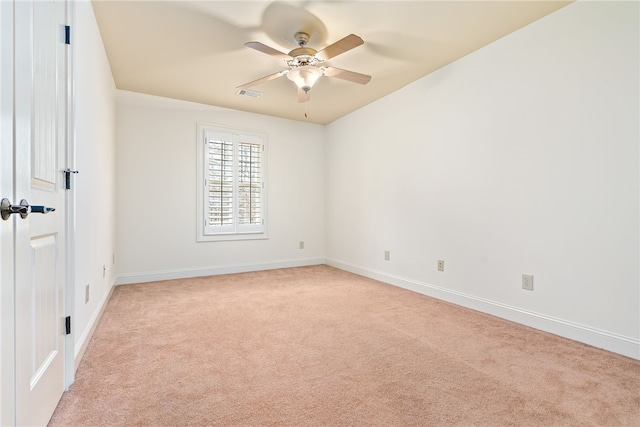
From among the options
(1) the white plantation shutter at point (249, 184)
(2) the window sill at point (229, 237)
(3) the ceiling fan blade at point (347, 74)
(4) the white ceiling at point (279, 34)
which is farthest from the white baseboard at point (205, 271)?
(3) the ceiling fan blade at point (347, 74)

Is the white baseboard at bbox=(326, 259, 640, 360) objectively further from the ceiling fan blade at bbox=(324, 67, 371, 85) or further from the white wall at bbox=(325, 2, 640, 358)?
the ceiling fan blade at bbox=(324, 67, 371, 85)

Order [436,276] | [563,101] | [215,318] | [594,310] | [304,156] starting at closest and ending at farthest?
[594,310] < [563,101] < [215,318] < [436,276] < [304,156]

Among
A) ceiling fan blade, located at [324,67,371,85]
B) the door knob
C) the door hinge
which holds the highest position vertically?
ceiling fan blade, located at [324,67,371,85]

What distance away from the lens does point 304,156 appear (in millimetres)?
5531

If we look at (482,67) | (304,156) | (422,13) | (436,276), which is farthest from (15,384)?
(304,156)

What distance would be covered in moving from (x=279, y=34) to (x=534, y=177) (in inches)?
98.8

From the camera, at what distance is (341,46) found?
8.01ft

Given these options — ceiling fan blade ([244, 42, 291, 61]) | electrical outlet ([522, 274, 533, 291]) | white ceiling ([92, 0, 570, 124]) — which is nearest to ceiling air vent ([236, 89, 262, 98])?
white ceiling ([92, 0, 570, 124])

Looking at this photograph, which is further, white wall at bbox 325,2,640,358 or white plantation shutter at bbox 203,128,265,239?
white plantation shutter at bbox 203,128,265,239

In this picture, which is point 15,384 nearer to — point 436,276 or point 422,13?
point 422,13

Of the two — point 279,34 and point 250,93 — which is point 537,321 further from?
point 250,93

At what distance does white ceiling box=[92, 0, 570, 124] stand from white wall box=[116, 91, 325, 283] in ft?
1.89

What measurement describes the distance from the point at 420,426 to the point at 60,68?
8.14ft

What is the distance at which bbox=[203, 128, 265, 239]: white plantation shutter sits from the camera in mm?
4730
